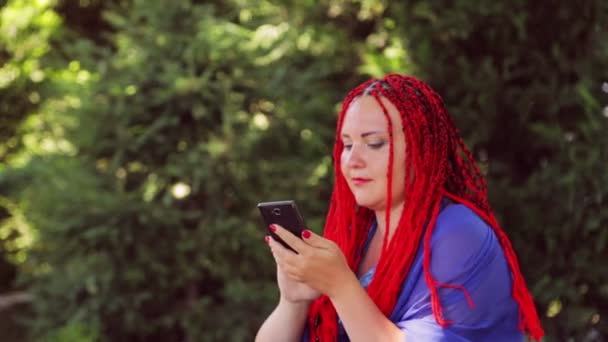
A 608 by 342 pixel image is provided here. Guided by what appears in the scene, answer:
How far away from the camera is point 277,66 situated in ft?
17.0

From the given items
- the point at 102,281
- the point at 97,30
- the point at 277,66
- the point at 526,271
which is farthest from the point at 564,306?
the point at 97,30

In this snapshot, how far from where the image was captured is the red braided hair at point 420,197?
1986mm

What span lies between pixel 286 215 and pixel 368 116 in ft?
1.18

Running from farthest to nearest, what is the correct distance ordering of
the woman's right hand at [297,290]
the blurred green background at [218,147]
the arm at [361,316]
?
1. the blurred green background at [218,147]
2. the woman's right hand at [297,290]
3. the arm at [361,316]

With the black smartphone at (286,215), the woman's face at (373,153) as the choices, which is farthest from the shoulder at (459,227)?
the black smartphone at (286,215)

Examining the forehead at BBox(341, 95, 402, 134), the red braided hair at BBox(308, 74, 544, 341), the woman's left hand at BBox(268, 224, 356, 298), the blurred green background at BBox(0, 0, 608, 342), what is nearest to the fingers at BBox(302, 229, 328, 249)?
the woman's left hand at BBox(268, 224, 356, 298)

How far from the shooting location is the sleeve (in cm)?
190

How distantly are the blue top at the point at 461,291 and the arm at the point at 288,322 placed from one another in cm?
28

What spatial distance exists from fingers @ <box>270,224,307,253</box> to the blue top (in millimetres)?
298

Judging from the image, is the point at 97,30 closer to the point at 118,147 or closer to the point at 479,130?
the point at 118,147

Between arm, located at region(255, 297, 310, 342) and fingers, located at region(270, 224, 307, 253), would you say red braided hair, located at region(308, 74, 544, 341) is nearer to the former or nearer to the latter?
arm, located at region(255, 297, 310, 342)

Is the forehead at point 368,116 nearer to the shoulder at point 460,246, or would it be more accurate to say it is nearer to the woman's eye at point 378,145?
the woman's eye at point 378,145

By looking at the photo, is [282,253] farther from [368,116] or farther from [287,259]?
[368,116]

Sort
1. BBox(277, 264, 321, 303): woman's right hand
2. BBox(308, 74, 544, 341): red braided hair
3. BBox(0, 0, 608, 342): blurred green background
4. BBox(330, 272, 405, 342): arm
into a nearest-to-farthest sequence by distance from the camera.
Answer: BBox(330, 272, 405, 342): arm < BBox(308, 74, 544, 341): red braided hair < BBox(277, 264, 321, 303): woman's right hand < BBox(0, 0, 608, 342): blurred green background
